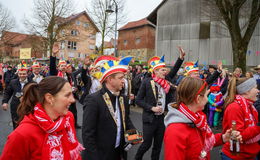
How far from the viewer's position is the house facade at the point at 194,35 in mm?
18984

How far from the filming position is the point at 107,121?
2.71 m

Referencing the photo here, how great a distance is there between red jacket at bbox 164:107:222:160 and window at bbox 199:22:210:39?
65.5 feet

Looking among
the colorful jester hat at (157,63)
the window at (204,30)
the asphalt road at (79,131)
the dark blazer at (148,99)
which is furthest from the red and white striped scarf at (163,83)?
the window at (204,30)

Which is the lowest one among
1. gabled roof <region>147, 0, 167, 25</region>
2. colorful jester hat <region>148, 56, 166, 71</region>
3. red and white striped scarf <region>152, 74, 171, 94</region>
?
red and white striped scarf <region>152, 74, 171, 94</region>

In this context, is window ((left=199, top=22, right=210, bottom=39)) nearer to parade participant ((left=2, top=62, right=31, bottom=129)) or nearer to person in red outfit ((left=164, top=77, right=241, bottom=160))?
parade participant ((left=2, top=62, right=31, bottom=129))

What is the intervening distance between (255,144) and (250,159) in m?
0.22

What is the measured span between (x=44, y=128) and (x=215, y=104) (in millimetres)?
6444

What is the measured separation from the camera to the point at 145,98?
4.35 m

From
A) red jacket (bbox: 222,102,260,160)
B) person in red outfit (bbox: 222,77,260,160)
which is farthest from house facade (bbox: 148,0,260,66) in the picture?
red jacket (bbox: 222,102,260,160)

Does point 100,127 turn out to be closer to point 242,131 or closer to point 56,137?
point 56,137

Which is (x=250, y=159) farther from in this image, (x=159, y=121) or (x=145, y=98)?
(x=145, y=98)

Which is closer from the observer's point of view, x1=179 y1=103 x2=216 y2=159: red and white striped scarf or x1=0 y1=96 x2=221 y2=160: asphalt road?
x1=179 y1=103 x2=216 y2=159: red and white striped scarf

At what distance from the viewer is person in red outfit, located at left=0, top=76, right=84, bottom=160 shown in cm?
173

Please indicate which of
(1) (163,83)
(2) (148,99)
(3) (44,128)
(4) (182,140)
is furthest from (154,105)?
(3) (44,128)
